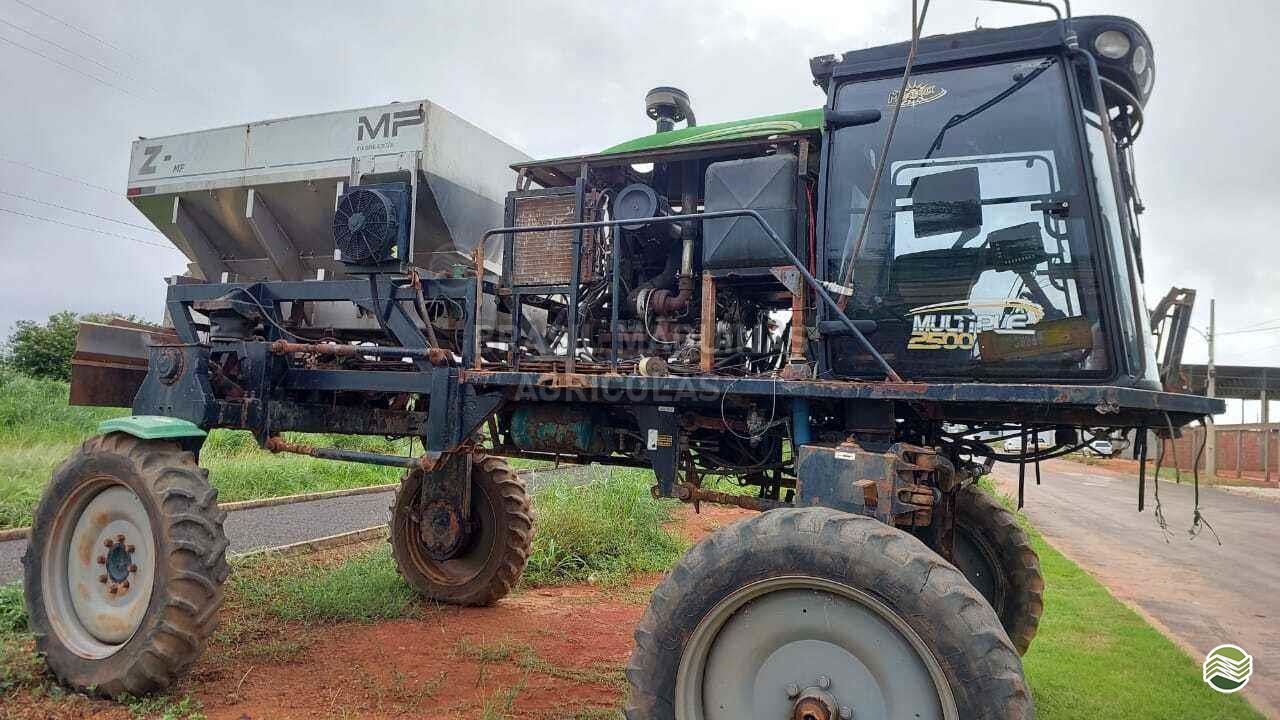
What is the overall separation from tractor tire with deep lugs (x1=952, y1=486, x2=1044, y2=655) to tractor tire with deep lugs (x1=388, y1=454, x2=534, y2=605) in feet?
11.5

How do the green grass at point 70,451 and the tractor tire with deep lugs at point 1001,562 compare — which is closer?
the tractor tire with deep lugs at point 1001,562

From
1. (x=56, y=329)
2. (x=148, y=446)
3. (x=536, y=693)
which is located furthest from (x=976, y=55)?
(x=56, y=329)

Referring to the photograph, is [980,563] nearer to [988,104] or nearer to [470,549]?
[988,104]

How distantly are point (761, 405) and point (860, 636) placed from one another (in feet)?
A: 4.57

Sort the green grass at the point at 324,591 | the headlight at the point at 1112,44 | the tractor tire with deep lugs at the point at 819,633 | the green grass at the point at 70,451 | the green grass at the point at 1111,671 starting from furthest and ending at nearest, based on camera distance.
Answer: the green grass at the point at 70,451 → the green grass at the point at 324,591 → the green grass at the point at 1111,671 → the headlight at the point at 1112,44 → the tractor tire with deep lugs at the point at 819,633

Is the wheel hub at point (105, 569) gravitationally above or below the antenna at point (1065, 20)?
below

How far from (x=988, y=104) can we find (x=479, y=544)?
522 centimetres

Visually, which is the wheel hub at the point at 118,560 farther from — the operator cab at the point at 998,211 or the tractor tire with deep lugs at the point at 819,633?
the operator cab at the point at 998,211

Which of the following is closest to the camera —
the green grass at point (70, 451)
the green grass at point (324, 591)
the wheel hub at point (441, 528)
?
the green grass at point (324, 591)

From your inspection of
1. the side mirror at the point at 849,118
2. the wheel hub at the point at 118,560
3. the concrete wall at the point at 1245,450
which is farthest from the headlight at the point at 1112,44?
the concrete wall at the point at 1245,450

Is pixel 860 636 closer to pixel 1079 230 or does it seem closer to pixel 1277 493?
pixel 1079 230

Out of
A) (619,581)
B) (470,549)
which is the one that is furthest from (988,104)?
(619,581)

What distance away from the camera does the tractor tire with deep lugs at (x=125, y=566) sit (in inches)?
171

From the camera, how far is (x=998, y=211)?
3637 millimetres
